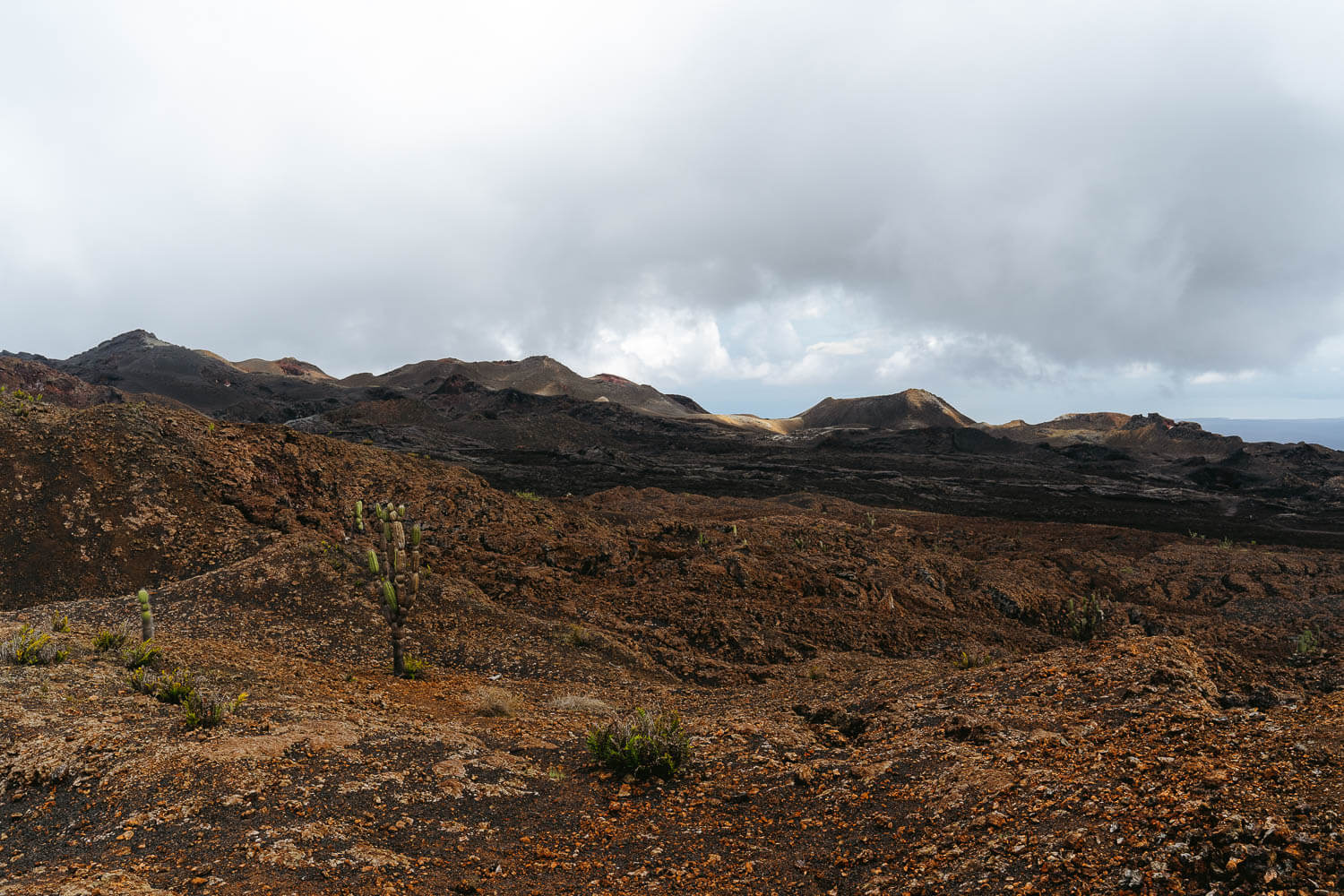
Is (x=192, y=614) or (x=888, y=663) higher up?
(x=192, y=614)

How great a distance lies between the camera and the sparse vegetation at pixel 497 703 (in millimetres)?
7461

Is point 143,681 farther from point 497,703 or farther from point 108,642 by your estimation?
point 497,703

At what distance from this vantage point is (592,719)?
7.43 meters

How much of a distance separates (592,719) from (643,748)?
1964 mm

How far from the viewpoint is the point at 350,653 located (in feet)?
31.6

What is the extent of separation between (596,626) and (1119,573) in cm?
1617

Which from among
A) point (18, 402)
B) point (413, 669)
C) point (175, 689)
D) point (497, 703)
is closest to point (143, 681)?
point (175, 689)

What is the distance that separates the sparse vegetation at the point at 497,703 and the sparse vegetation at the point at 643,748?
191 centimetres

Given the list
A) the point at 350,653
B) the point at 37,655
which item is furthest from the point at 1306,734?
the point at 37,655

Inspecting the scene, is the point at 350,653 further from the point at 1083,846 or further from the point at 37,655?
the point at 1083,846

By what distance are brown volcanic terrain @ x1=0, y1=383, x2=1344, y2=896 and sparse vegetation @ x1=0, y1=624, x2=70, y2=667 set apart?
20 centimetres

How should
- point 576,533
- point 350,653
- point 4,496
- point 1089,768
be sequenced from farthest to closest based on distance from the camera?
point 576,533, point 4,496, point 350,653, point 1089,768

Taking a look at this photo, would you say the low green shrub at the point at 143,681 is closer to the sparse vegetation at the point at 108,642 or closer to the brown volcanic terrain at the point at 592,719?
the brown volcanic terrain at the point at 592,719

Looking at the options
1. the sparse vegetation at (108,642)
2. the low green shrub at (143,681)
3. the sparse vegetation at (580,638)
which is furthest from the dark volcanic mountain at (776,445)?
the low green shrub at (143,681)
